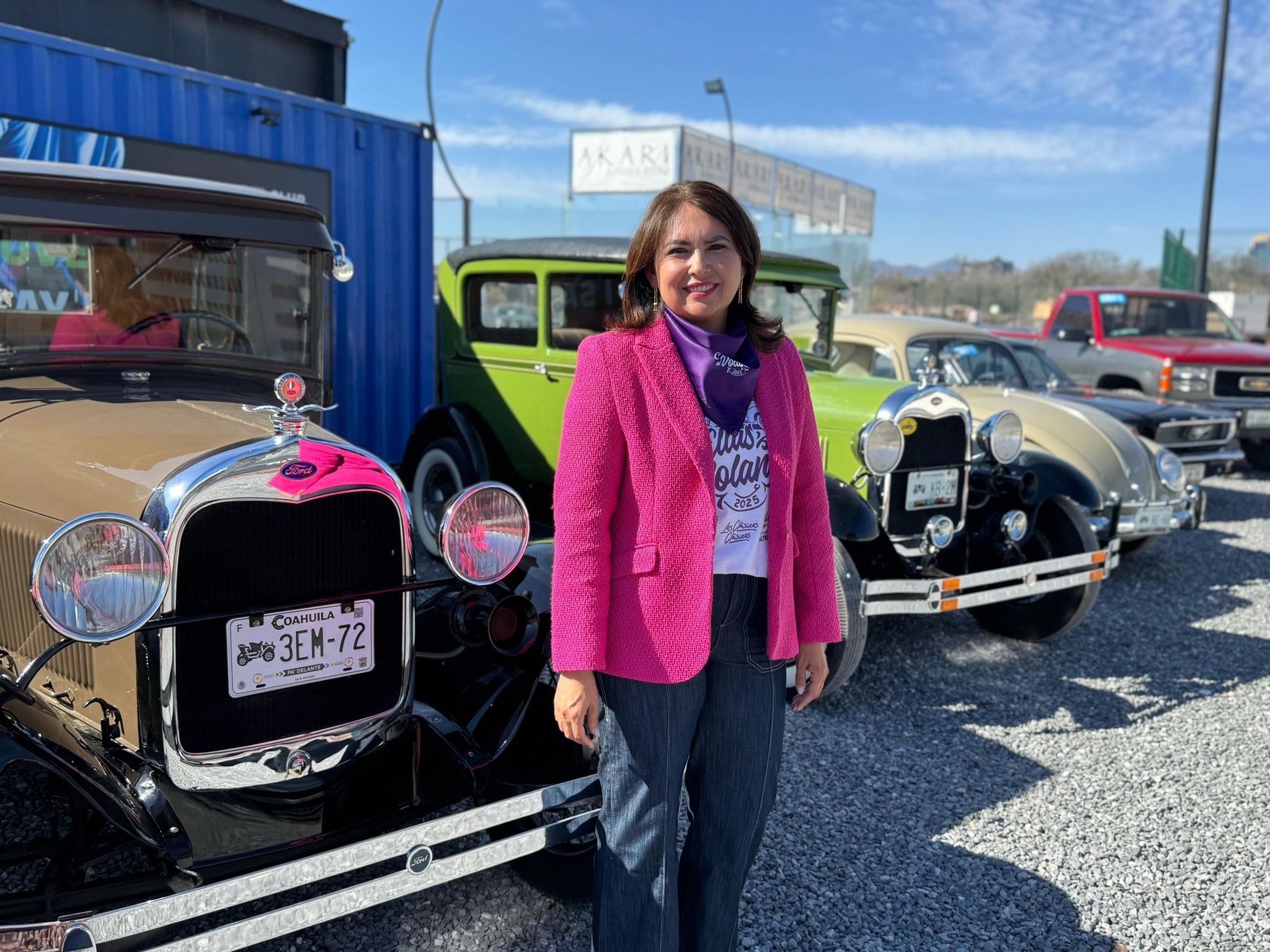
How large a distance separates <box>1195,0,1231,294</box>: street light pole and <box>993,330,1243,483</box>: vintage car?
23.2 ft

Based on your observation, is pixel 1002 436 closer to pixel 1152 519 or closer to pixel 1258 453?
pixel 1152 519

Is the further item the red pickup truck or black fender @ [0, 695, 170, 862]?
the red pickup truck

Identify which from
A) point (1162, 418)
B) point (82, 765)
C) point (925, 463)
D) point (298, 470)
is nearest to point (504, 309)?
point (925, 463)

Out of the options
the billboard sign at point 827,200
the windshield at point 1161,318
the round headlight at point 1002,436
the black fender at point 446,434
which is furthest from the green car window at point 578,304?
the billboard sign at point 827,200

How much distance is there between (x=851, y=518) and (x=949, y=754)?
97 centimetres

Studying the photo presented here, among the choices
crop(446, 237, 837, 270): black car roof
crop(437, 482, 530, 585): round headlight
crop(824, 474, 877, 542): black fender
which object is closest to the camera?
crop(437, 482, 530, 585): round headlight

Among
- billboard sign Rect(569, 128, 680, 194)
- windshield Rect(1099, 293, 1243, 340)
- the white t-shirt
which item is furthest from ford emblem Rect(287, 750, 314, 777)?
billboard sign Rect(569, 128, 680, 194)

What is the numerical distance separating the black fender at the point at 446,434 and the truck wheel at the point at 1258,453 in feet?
28.9

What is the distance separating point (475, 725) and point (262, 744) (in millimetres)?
538

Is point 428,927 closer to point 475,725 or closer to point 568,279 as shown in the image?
point 475,725

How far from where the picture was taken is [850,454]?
15.1 feet

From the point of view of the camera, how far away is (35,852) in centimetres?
187

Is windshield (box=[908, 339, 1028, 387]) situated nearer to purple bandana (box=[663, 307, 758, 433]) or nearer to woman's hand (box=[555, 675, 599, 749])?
purple bandana (box=[663, 307, 758, 433])

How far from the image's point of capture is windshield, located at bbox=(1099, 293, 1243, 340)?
9.98m
